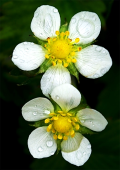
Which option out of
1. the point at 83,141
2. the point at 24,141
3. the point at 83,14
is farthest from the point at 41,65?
the point at 24,141

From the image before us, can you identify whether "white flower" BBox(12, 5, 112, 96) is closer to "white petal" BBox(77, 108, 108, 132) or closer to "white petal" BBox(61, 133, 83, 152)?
"white petal" BBox(77, 108, 108, 132)

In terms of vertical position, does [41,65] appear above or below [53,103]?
above

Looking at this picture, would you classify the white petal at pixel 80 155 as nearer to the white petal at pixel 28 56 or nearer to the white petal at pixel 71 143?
the white petal at pixel 71 143

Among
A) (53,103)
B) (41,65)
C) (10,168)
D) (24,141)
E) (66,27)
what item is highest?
(66,27)

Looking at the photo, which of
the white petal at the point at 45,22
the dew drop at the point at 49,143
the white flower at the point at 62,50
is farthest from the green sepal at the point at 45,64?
the dew drop at the point at 49,143

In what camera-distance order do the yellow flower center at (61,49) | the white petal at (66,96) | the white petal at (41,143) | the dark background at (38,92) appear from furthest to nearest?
the dark background at (38,92) < the yellow flower center at (61,49) < the white petal at (41,143) < the white petal at (66,96)

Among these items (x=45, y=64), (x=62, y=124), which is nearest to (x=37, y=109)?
(x=62, y=124)

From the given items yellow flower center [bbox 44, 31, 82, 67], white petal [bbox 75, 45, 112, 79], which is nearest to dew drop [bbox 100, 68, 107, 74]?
white petal [bbox 75, 45, 112, 79]

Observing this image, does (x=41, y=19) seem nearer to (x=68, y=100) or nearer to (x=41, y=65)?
(x=41, y=65)
